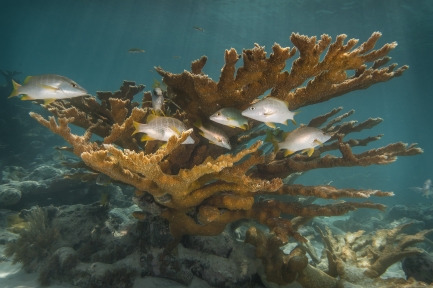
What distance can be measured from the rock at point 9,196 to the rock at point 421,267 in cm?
1056

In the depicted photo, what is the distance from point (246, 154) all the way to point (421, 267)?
420 cm

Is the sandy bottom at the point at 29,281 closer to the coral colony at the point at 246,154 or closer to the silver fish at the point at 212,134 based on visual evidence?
the coral colony at the point at 246,154

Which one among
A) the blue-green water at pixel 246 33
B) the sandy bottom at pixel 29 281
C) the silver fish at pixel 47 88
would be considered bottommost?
the sandy bottom at pixel 29 281

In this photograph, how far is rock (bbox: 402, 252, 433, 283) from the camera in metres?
4.06

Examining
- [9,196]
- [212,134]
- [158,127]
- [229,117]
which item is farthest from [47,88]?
[9,196]

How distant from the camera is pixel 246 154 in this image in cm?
286

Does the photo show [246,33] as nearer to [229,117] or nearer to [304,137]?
[304,137]

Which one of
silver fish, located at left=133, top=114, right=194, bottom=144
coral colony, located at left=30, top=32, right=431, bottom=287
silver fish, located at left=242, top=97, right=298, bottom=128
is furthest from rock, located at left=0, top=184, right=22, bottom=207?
silver fish, located at left=242, top=97, right=298, bottom=128

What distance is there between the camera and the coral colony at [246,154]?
2.37 m

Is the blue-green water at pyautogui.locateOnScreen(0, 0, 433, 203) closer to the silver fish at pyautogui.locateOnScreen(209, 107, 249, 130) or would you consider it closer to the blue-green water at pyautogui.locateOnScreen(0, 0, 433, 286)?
the blue-green water at pyautogui.locateOnScreen(0, 0, 433, 286)

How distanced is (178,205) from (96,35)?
6073cm

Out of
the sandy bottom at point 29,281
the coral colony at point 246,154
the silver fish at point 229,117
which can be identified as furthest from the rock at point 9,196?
the silver fish at point 229,117

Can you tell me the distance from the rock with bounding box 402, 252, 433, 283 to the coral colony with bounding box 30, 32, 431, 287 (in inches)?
25.0

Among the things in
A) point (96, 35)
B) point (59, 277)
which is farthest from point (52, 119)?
point (96, 35)
